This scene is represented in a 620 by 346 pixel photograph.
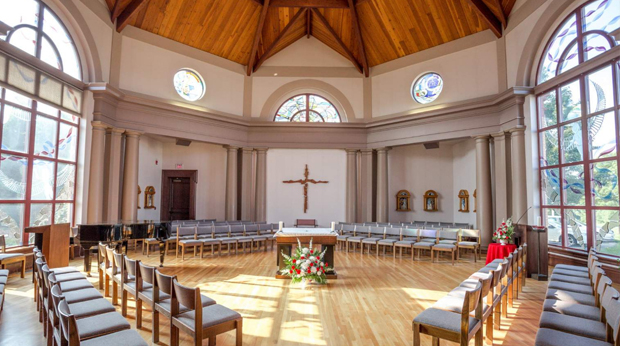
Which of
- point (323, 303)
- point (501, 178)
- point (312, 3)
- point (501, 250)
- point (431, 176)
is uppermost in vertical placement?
point (312, 3)

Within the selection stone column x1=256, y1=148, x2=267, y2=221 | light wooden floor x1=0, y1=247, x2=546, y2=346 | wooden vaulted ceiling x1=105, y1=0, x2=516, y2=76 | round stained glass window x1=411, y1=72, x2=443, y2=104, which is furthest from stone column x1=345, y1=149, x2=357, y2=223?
light wooden floor x1=0, y1=247, x2=546, y2=346

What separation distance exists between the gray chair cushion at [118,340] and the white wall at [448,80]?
10419 mm

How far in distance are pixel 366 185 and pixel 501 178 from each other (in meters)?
4.61

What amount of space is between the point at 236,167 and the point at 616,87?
34.5 ft

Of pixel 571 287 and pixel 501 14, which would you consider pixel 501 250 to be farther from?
pixel 501 14

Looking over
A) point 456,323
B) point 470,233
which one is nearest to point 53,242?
point 456,323

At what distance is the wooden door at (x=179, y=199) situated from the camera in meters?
13.4

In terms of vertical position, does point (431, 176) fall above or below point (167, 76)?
below

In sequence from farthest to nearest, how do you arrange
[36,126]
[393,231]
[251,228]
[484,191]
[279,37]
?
[279,37] → [251,228] → [484,191] → [393,231] → [36,126]

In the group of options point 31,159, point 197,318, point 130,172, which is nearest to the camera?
point 197,318

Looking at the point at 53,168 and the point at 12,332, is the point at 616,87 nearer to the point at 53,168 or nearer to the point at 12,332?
the point at 12,332

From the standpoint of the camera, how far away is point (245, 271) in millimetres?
7355

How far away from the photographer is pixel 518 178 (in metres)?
9.14

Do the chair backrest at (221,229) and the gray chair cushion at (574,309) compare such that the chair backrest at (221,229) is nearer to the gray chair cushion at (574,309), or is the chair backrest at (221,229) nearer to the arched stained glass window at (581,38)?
the gray chair cushion at (574,309)
